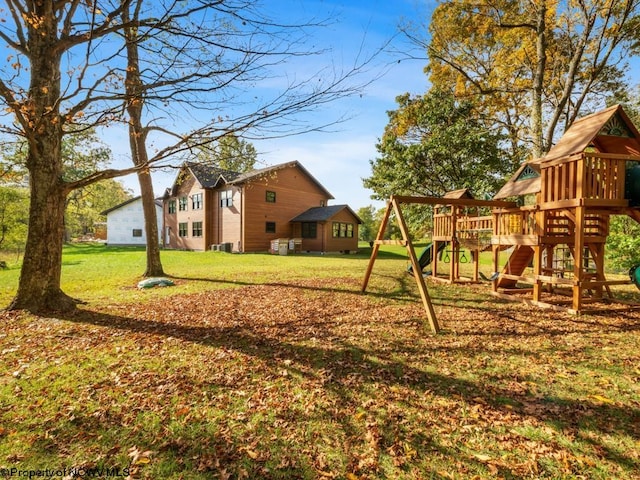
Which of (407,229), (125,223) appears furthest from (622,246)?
(125,223)

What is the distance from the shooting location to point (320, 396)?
3627mm

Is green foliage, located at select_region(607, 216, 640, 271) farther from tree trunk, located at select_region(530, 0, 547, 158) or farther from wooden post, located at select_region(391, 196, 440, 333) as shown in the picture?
wooden post, located at select_region(391, 196, 440, 333)

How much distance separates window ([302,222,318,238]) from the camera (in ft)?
98.0

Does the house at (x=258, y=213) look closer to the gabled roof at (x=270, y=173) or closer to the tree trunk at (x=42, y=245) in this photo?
the gabled roof at (x=270, y=173)

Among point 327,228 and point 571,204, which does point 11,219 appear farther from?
point 571,204

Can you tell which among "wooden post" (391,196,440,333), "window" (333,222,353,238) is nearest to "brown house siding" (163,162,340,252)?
"window" (333,222,353,238)

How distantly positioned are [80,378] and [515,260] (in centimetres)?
1069

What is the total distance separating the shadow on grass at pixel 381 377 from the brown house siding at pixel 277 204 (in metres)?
21.6

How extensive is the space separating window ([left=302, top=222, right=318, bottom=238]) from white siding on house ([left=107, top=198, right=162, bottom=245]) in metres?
25.5

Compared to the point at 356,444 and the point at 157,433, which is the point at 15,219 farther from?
the point at 356,444

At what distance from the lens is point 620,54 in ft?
48.6

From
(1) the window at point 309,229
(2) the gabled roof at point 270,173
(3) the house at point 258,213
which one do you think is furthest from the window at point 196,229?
(1) the window at point 309,229

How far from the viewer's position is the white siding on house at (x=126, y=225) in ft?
147

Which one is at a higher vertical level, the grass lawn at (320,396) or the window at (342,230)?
the window at (342,230)
